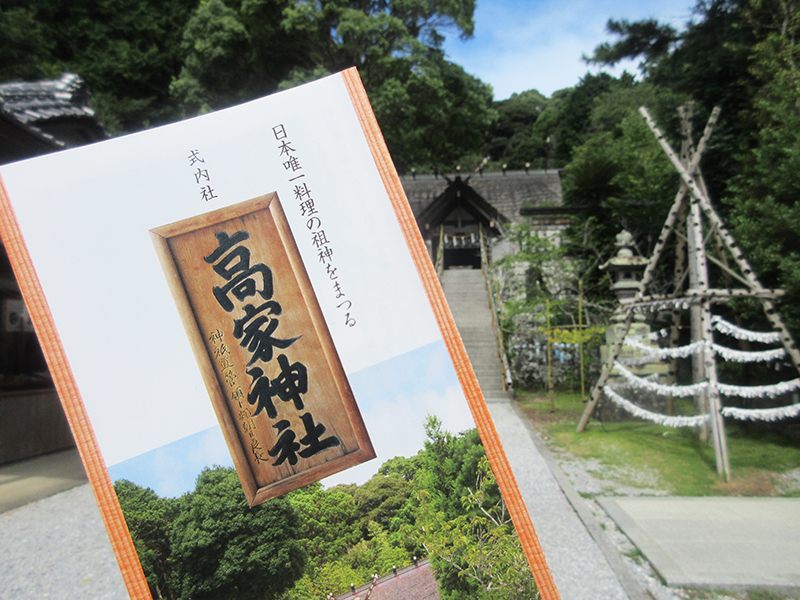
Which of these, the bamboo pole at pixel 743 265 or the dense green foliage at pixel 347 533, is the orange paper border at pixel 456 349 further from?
the bamboo pole at pixel 743 265

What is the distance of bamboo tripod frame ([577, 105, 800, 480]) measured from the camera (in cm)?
477

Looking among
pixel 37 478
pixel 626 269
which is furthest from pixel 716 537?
pixel 37 478

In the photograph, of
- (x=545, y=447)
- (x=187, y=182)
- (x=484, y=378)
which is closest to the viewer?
(x=187, y=182)

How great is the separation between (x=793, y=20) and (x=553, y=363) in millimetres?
6687

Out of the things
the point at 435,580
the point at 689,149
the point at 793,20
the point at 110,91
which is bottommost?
the point at 435,580

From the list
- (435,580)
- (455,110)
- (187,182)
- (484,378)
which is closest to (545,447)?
(484,378)

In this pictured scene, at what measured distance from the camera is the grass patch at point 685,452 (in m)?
4.58

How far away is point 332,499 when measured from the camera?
1.54m

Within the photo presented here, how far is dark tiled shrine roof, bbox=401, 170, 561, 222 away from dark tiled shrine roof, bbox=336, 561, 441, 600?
1418 centimetres

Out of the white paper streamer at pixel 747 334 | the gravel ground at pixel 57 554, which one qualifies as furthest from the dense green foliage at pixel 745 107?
the gravel ground at pixel 57 554

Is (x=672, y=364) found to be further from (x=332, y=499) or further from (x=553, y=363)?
(x=332, y=499)

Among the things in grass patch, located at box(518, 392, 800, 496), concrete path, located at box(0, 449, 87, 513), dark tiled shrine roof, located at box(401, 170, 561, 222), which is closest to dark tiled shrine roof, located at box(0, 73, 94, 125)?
concrete path, located at box(0, 449, 87, 513)

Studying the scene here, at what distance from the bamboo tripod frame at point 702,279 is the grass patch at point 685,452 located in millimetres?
286

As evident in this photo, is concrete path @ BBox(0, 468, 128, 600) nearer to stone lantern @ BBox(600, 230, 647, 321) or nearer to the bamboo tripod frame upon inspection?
the bamboo tripod frame
